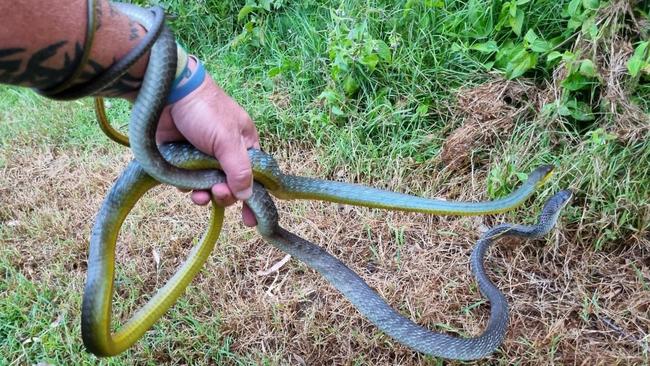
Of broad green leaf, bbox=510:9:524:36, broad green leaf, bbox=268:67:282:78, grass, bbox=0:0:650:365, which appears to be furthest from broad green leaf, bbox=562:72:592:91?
broad green leaf, bbox=268:67:282:78

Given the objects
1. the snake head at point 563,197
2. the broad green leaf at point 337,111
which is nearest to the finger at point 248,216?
the broad green leaf at point 337,111

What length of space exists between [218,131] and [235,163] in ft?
0.38

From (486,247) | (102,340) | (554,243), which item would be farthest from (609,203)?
(102,340)

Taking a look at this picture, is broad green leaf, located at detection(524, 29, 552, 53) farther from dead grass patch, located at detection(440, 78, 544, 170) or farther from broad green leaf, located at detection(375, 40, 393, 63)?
broad green leaf, located at detection(375, 40, 393, 63)

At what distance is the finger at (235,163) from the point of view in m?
1.78

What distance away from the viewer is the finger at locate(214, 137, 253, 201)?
1.78 metres

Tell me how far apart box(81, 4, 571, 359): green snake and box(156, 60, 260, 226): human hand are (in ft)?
0.22

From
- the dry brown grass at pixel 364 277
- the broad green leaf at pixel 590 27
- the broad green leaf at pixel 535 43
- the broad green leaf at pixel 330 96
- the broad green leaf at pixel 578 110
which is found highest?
the broad green leaf at pixel 590 27

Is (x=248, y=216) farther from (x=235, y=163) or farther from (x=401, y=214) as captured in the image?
(x=401, y=214)

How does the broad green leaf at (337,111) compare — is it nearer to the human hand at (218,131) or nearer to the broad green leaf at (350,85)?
the broad green leaf at (350,85)

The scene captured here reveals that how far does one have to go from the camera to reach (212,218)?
6.72 ft

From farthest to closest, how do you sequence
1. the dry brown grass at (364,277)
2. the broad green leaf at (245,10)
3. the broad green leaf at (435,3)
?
the broad green leaf at (245,10), the broad green leaf at (435,3), the dry brown grass at (364,277)

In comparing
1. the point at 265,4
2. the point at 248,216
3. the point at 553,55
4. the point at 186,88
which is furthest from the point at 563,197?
the point at 265,4

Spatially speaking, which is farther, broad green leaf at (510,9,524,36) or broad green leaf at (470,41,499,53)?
broad green leaf at (470,41,499,53)
